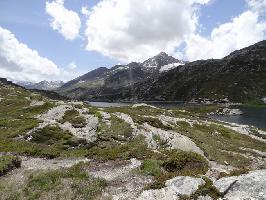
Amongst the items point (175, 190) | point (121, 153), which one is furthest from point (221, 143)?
point (175, 190)

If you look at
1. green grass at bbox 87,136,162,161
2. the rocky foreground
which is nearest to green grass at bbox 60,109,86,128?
the rocky foreground

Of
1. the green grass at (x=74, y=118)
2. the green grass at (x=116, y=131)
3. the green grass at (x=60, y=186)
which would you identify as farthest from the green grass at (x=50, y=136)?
the green grass at (x=60, y=186)

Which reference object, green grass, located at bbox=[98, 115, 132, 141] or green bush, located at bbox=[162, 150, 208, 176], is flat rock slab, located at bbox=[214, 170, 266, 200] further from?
Result: green grass, located at bbox=[98, 115, 132, 141]

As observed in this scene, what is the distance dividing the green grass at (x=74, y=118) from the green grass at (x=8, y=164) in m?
21.4

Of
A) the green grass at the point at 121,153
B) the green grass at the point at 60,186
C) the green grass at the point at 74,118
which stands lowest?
the green grass at the point at 60,186

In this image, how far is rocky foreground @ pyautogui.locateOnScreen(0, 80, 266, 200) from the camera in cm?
2827

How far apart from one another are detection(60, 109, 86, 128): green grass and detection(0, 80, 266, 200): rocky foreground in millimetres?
183

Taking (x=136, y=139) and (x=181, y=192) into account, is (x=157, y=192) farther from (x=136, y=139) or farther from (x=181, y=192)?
(x=136, y=139)

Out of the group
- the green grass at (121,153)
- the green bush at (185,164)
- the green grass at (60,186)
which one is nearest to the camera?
the green grass at (60,186)

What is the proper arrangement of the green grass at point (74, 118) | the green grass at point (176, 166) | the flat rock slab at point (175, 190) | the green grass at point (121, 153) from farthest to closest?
1. the green grass at point (74, 118)
2. the green grass at point (121, 153)
3. the green grass at point (176, 166)
4. the flat rock slab at point (175, 190)

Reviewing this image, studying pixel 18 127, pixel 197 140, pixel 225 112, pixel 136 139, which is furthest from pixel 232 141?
pixel 225 112

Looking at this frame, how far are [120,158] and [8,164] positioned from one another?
41.0 ft

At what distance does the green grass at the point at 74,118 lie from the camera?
61.1m

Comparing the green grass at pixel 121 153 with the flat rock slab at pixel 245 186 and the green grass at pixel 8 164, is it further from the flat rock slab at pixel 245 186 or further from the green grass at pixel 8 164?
the flat rock slab at pixel 245 186
